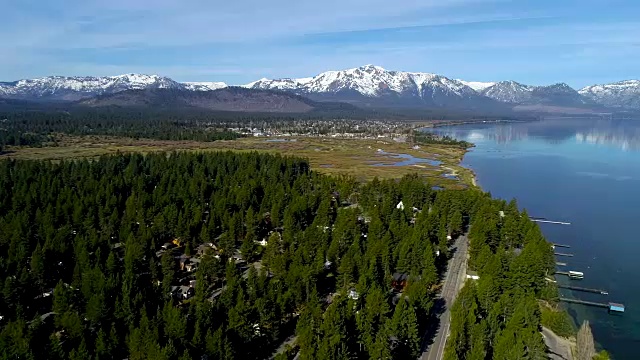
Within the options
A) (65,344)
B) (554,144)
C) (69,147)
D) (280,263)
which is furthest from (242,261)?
(554,144)

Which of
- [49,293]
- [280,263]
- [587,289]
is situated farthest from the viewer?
[587,289]

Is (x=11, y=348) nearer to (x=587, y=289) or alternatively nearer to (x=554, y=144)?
(x=587, y=289)

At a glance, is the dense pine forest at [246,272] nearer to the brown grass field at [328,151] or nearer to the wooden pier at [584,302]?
the wooden pier at [584,302]

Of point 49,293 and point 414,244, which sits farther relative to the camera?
point 414,244

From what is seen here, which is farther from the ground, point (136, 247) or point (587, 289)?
point (136, 247)

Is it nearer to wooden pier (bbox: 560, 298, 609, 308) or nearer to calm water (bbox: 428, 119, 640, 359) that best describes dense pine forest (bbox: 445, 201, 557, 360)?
wooden pier (bbox: 560, 298, 609, 308)

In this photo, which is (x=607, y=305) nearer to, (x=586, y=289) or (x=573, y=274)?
(x=586, y=289)
